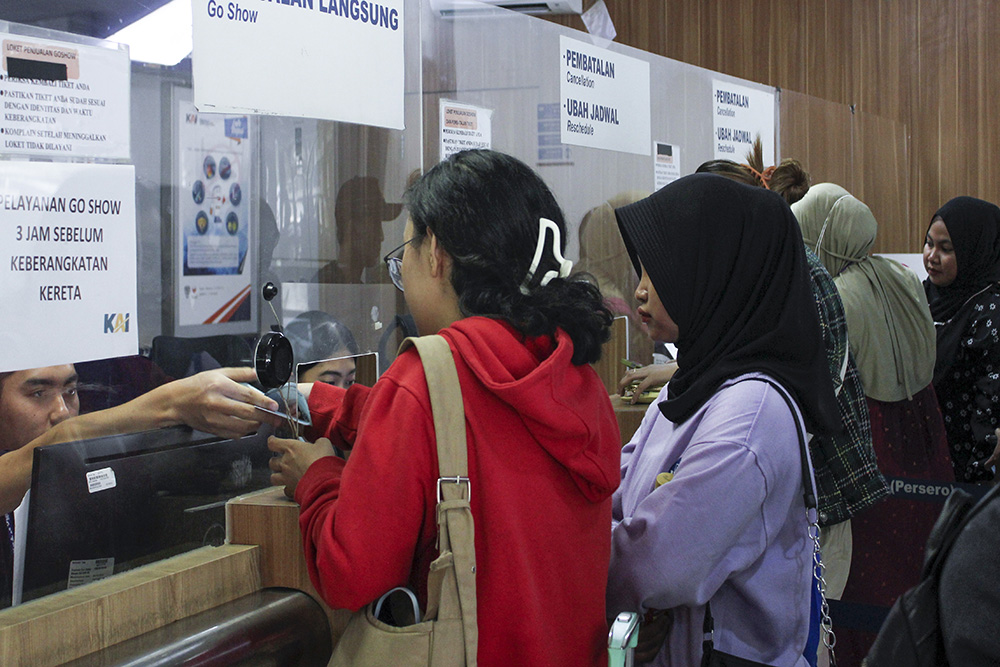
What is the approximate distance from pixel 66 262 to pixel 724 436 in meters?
1.06

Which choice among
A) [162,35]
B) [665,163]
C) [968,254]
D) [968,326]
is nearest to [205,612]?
[162,35]

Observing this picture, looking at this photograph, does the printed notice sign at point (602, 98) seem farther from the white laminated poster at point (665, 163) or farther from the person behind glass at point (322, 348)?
the person behind glass at point (322, 348)

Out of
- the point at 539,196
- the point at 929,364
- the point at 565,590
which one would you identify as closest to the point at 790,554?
the point at 565,590

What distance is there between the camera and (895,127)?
5.57 meters

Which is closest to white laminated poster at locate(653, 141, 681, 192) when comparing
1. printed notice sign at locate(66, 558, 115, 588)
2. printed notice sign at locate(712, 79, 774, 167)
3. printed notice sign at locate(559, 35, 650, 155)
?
printed notice sign at locate(559, 35, 650, 155)

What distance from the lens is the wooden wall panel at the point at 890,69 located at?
538cm

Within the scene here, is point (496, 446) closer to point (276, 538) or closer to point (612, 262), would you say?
point (276, 538)

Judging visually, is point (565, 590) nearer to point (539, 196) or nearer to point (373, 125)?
point (539, 196)

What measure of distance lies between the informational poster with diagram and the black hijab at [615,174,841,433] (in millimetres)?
871

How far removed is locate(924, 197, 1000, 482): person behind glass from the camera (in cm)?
332

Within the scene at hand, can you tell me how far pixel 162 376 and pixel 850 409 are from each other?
1600 mm

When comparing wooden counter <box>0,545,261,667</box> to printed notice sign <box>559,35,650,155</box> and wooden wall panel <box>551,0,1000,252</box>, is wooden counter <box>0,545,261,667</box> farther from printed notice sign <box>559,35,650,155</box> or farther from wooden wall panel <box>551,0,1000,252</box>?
wooden wall panel <box>551,0,1000,252</box>

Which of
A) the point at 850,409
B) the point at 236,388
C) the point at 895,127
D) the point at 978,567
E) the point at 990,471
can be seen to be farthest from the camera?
the point at 895,127

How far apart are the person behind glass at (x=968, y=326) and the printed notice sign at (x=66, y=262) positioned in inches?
115
